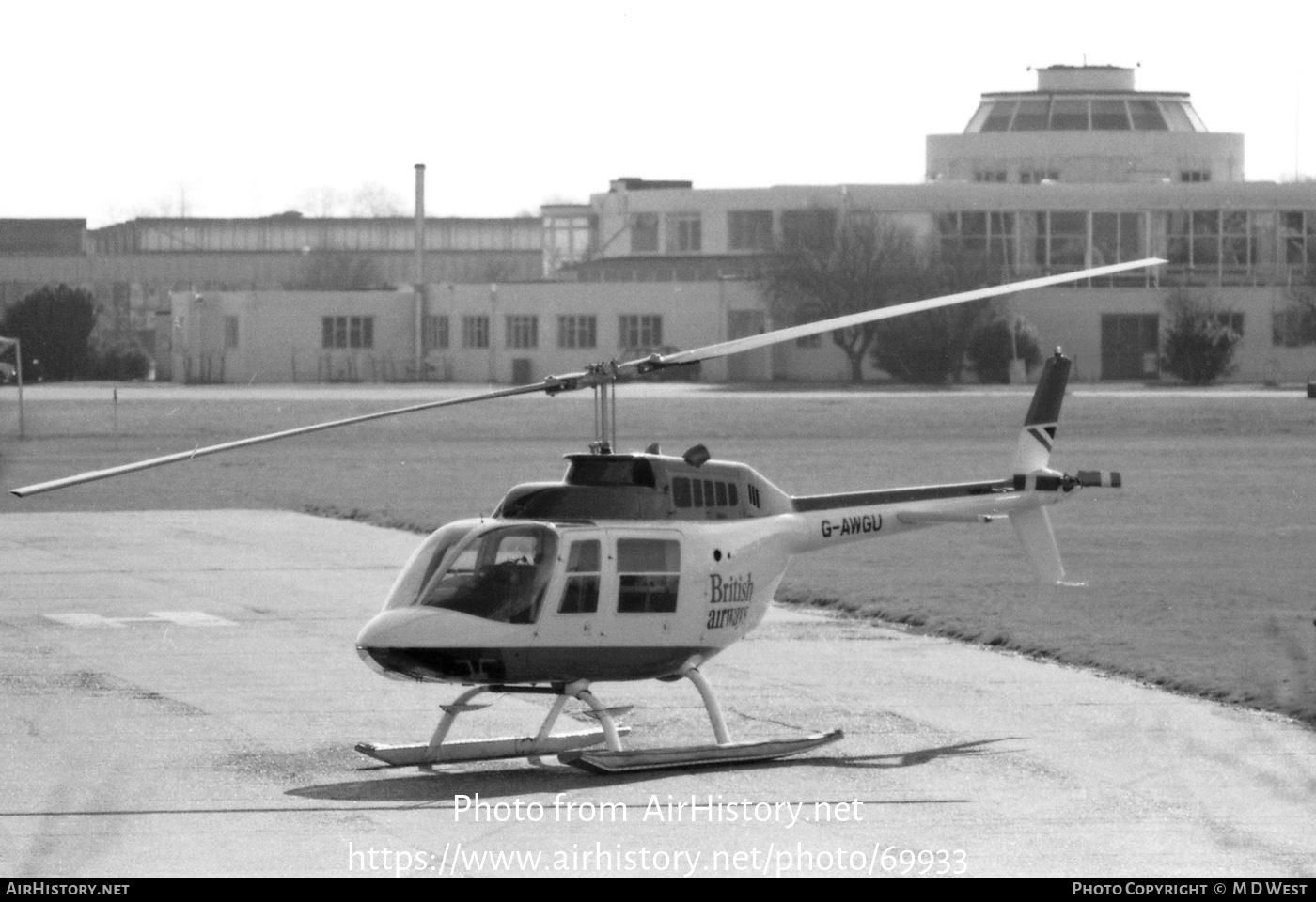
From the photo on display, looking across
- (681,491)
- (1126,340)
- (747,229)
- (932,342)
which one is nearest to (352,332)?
(747,229)

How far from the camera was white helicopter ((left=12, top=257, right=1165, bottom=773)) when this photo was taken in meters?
14.2

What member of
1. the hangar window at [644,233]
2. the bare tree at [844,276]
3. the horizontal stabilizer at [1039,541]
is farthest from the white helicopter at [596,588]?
the hangar window at [644,233]

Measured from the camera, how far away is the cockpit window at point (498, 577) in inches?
559

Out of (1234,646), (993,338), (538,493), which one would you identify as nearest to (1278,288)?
(993,338)

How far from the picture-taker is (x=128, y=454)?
50.2 meters

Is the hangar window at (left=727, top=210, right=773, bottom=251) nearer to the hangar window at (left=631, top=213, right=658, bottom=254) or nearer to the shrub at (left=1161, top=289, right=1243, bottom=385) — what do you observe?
the hangar window at (left=631, top=213, right=658, bottom=254)

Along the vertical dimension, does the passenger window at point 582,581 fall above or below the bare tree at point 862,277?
below

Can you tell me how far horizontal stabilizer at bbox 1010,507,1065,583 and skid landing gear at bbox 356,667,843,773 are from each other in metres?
3.62

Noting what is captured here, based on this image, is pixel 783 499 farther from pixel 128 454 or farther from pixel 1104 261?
pixel 1104 261

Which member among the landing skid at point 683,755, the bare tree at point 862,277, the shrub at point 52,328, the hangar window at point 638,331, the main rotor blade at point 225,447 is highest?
the bare tree at point 862,277

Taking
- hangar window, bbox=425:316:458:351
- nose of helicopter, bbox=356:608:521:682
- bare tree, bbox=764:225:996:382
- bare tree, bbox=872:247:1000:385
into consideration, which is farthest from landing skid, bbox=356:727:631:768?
hangar window, bbox=425:316:458:351

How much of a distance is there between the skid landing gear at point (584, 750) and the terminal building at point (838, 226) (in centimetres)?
7321

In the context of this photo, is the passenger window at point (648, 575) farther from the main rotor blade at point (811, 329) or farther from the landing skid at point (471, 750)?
the main rotor blade at point (811, 329)

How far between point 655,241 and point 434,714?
9077 centimetres
